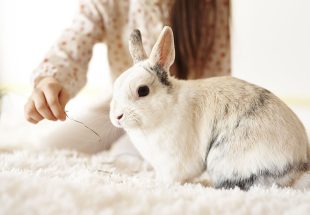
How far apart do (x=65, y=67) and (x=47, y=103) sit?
212mm

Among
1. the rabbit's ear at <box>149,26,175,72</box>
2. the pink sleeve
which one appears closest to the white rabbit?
the rabbit's ear at <box>149,26,175,72</box>

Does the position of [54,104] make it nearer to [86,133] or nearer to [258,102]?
→ [86,133]

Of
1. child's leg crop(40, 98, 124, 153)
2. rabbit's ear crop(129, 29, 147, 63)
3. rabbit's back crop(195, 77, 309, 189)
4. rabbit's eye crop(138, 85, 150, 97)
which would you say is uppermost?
rabbit's ear crop(129, 29, 147, 63)

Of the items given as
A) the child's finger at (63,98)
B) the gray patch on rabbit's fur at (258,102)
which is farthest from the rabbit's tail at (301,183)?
the child's finger at (63,98)

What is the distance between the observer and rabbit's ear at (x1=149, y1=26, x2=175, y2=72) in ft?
2.16

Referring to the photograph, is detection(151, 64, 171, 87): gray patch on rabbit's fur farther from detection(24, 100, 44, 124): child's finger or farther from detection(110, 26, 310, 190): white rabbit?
detection(24, 100, 44, 124): child's finger

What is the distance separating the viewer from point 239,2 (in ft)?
4.19

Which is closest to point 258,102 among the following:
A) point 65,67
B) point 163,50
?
point 163,50

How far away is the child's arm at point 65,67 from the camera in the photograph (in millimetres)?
795

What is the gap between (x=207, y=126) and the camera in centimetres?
67

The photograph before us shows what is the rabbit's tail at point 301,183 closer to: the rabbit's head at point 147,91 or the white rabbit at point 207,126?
the white rabbit at point 207,126

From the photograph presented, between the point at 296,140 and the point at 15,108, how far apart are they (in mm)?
1164

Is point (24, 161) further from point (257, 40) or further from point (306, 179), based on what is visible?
point (257, 40)

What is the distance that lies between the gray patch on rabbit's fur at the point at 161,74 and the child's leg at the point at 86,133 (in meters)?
0.13
